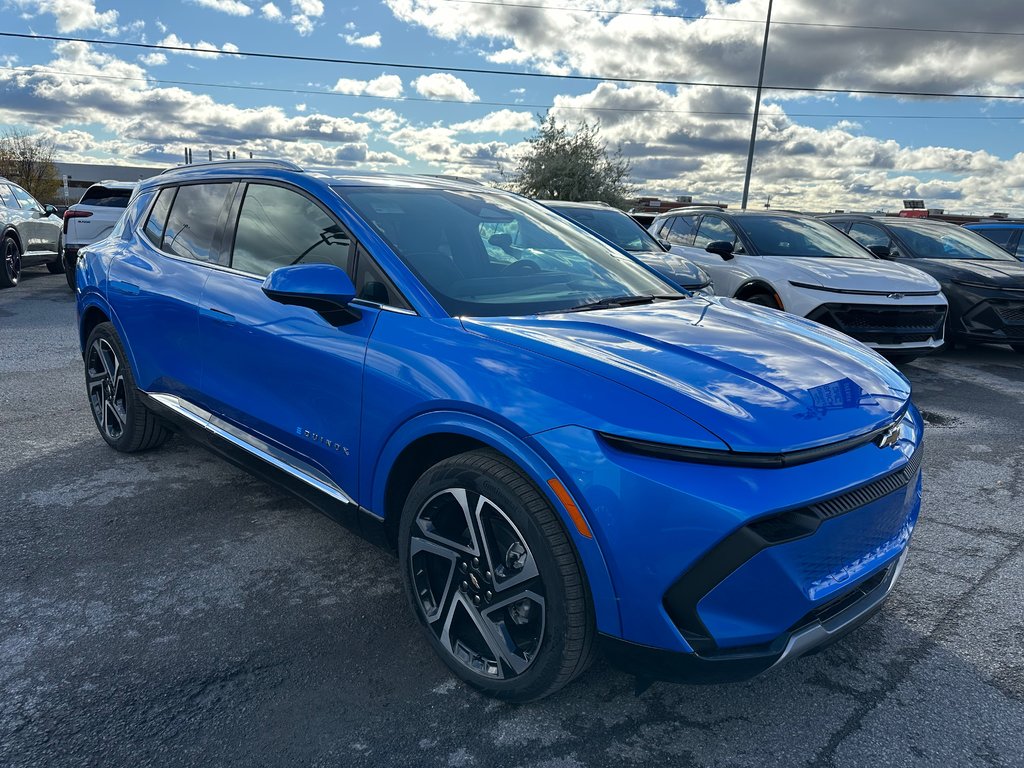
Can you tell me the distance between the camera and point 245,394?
328cm

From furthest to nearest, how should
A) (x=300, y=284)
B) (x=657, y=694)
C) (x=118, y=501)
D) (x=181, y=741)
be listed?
(x=118, y=501) < (x=300, y=284) < (x=657, y=694) < (x=181, y=741)

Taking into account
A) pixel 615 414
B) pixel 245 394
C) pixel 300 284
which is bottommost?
pixel 245 394

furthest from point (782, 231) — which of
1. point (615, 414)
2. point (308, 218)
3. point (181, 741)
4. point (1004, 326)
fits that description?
point (181, 741)

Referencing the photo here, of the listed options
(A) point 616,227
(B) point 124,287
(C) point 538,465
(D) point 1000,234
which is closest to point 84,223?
(A) point 616,227

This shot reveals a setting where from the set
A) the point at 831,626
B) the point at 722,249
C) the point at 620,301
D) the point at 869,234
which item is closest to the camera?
the point at 831,626

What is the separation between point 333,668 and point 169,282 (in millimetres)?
2209

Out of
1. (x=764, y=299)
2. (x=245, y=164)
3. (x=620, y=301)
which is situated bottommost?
(x=764, y=299)

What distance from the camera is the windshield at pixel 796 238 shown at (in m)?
8.16

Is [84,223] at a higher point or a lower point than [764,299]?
higher

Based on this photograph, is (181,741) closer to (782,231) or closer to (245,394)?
(245,394)

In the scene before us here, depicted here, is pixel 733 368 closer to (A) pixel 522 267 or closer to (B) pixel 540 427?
(B) pixel 540 427

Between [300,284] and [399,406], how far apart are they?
57 cm

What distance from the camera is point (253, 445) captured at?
3.29 meters

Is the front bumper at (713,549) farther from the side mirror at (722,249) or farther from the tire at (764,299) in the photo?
A: the side mirror at (722,249)
